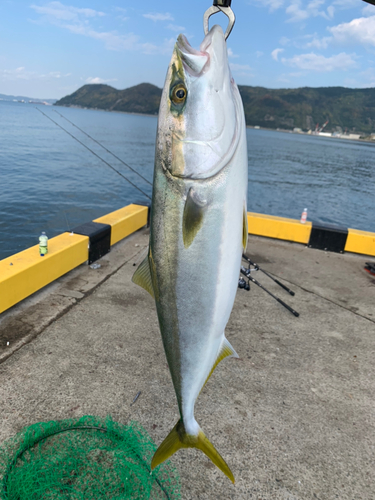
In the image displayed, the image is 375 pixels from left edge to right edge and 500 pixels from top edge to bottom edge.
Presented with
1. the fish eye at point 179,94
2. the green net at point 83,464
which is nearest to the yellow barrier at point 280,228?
the green net at point 83,464

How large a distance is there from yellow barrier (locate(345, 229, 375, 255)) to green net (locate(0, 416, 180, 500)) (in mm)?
7456

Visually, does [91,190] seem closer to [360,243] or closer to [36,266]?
[360,243]

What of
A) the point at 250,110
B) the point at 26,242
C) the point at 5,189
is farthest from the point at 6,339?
the point at 250,110

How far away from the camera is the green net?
268 centimetres

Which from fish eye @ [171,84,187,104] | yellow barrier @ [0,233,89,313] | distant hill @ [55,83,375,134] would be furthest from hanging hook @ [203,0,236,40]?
distant hill @ [55,83,375,134]

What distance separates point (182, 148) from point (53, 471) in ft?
9.14

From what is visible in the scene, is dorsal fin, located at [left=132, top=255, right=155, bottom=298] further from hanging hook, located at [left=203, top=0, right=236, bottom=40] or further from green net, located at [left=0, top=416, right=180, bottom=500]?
green net, located at [left=0, top=416, right=180, bottom=500]

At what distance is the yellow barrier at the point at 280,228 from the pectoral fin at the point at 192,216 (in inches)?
301

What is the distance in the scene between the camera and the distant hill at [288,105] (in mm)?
138125

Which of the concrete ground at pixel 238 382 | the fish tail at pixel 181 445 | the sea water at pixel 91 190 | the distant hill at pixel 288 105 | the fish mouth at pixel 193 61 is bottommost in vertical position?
the sea water at pixel 91 190

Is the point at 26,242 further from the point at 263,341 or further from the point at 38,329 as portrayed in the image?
the point at 263,341

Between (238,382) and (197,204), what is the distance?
3136 mm

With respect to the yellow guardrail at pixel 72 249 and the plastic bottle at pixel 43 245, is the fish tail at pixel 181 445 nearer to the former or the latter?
the yellow guardrail at pixel 72 249

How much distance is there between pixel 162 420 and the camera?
3.54 metres
